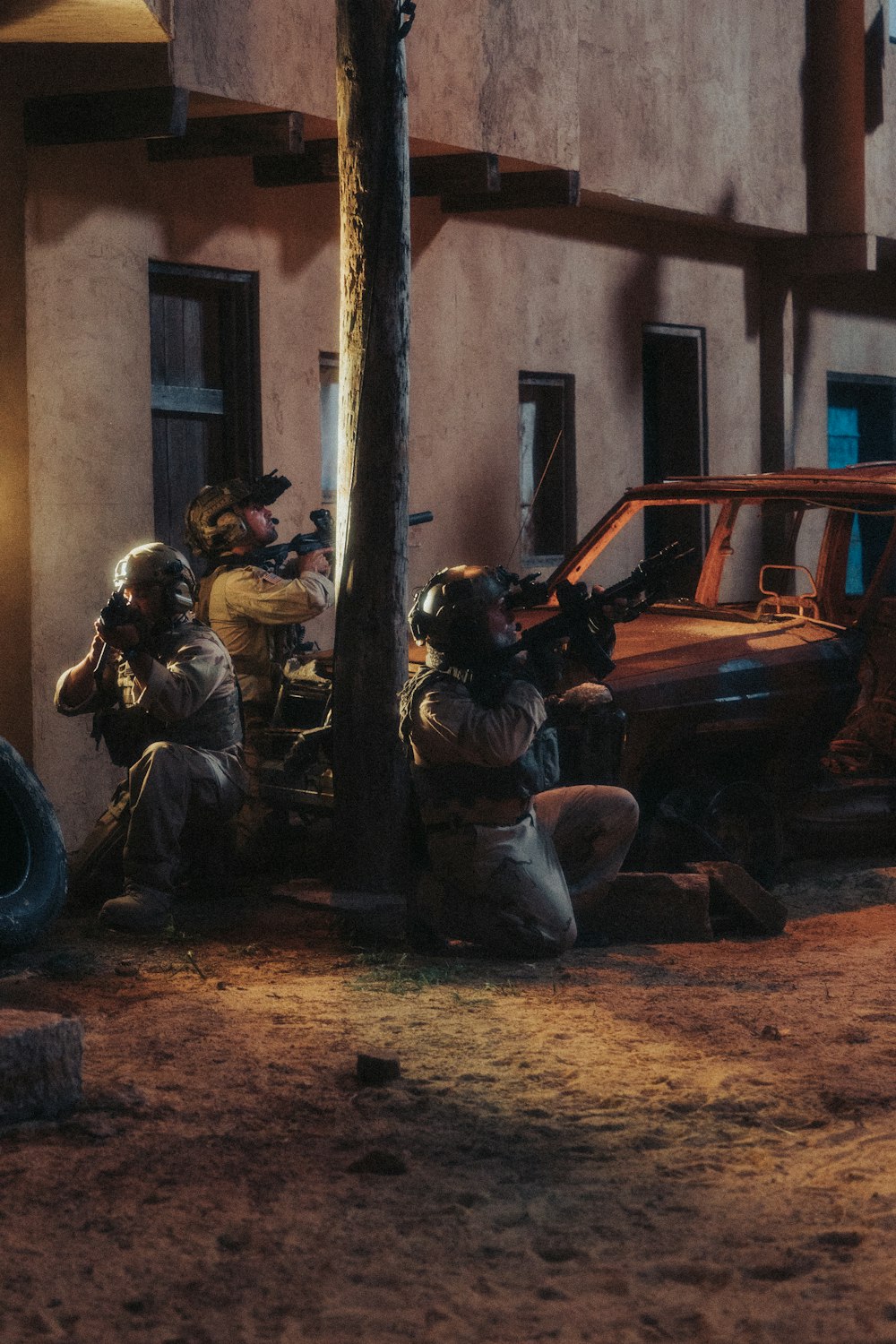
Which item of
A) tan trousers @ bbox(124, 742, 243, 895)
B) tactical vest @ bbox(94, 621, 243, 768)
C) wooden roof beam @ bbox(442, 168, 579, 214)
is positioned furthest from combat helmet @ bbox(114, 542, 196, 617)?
wooden roof beam @ bbox(442, 168, 579, 214)

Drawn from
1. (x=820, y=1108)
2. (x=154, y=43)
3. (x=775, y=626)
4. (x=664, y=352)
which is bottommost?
(x=820, y=1108)

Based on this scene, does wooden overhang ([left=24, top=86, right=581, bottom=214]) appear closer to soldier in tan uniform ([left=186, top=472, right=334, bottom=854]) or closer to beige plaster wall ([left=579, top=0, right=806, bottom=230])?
beige plaster wall ([left=579, top=0, right=806, bottom=230])

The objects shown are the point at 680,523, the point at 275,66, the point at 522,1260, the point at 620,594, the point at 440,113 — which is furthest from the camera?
the point at 680,523

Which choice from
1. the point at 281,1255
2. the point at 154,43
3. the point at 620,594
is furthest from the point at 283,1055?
the point at 154,43

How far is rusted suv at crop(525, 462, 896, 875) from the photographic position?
7828 mm

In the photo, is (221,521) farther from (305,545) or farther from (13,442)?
(13,442)

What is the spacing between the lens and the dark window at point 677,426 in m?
13.9

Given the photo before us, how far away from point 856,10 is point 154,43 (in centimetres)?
752

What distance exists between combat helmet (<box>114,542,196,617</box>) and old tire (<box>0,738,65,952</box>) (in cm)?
99

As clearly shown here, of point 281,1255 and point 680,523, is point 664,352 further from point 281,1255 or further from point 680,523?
point 281,1255

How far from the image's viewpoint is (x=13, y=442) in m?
8.88

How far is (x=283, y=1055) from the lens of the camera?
556cm

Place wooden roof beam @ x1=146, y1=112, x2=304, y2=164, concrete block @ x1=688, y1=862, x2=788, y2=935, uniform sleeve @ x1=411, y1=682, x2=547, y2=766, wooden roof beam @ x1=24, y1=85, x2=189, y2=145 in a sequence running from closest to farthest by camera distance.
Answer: uniform sleeve @ x1=411, y1=682, x2=547, y2=766
concrete block @ x1=688, y1=862, x2=788, y2=935
wooden roof beam @ x1=24, y1=85, x2=189, y2=145
wooden roof beam @ x1=146, y1=112, x2=304, y2=164

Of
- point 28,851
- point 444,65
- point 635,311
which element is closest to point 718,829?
point 28,851
